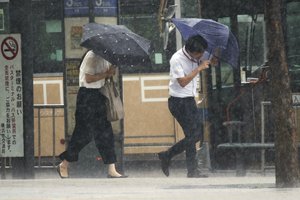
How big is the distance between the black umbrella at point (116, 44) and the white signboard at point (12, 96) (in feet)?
3.48

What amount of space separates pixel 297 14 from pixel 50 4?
16.7 ft

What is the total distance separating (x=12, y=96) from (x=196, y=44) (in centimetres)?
260

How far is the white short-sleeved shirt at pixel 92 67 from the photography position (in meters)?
12.3

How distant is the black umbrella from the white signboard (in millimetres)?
1060

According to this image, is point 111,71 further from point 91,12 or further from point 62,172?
point 62,172

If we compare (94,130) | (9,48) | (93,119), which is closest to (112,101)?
(93,119)

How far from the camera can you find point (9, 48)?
13.0m

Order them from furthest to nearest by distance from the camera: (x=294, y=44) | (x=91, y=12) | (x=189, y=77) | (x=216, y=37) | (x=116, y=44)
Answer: (x=294, y=44) → (x=91, y=12) → (x=216, y=37) → (x=116, y=44) → (x=189, y=77)

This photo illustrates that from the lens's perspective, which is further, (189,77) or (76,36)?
(76,36)

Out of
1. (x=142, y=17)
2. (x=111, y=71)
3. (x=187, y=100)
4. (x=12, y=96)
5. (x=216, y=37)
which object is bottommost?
(x=187, y=100)

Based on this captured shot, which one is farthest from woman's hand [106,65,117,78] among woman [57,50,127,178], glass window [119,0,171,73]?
glass window [119,0,171,73]

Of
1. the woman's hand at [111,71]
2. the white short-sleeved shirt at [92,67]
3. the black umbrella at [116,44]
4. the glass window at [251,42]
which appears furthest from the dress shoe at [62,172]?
the glass window at [251,42]

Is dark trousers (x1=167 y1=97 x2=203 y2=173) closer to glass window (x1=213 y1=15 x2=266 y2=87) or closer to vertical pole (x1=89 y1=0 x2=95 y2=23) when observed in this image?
vertical pole (x1=89 y1=0 x2=95 y2=23)

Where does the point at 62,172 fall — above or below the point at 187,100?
below
